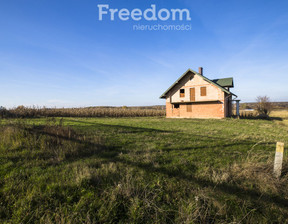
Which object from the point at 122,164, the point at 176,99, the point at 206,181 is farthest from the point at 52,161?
the point at 176,99

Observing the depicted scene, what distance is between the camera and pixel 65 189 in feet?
9.48

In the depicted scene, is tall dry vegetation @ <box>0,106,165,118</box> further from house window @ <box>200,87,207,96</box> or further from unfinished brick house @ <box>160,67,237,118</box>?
house window @ <box>200,87,207,96</box>

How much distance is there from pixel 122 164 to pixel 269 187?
3494 mm

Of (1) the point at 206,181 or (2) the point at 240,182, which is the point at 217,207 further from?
(2) the point at 240,182

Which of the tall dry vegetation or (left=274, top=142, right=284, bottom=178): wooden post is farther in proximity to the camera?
the tall dry vegetation

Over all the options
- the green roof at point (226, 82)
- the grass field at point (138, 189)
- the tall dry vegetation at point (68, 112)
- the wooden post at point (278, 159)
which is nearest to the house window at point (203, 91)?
the green roof at point (226, 82)

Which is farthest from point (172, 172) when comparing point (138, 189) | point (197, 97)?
point (197, 97)

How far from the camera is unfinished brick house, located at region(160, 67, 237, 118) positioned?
2203 cm

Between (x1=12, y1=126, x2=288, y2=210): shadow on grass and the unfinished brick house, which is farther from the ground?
the unfinished brick house

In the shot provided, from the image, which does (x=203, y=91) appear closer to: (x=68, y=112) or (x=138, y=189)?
(x=138, y=189)

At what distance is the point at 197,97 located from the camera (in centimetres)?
2359

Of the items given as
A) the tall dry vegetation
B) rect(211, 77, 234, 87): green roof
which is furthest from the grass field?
rect(211, 77, 234, 87): green roof

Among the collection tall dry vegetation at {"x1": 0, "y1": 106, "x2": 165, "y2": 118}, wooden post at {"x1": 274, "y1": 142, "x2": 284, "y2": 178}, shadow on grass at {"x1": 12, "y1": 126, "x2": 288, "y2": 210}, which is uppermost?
tall dry vegetation at {"x1": 0, "y1": 106, "x2": 165, "y2": 118}

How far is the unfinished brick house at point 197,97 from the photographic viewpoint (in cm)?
2203
